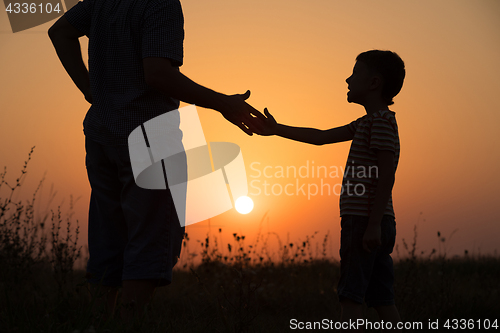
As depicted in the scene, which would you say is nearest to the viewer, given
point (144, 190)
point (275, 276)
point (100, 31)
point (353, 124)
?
point (144, 190)

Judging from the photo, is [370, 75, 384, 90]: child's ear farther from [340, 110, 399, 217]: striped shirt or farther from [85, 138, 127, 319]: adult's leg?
[85, 138, 127, 319]: adult's leg

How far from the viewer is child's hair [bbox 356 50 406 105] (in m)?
2.58

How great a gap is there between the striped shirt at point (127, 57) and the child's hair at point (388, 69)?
50.2 inches

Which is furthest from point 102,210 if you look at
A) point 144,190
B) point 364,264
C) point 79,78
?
point 364,264

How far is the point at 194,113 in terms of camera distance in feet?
7.64

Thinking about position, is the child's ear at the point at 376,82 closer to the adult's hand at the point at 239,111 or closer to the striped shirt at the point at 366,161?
the striped shirt at the point at 366,161

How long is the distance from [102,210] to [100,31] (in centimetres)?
102

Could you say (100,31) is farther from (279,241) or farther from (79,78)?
(279,241)

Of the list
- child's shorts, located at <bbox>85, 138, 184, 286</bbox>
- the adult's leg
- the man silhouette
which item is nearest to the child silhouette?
the man silhouette

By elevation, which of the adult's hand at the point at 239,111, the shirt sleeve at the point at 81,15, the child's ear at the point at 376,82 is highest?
the shirt sleeve at the point at 81,15

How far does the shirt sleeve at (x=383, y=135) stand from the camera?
2309mm

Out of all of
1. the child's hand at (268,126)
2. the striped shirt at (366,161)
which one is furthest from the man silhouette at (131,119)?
the striped shirt at (366,161)

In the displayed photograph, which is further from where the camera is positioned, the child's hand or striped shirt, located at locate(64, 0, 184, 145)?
the child's hand

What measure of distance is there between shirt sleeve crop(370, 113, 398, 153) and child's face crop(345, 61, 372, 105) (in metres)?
0.26
